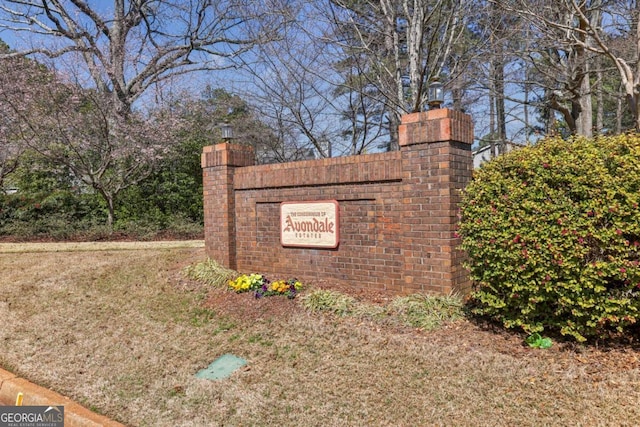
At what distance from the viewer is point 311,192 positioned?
20.0ft

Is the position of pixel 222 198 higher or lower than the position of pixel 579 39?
lower

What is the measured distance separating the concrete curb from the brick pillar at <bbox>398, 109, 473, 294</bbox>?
10.8 ft

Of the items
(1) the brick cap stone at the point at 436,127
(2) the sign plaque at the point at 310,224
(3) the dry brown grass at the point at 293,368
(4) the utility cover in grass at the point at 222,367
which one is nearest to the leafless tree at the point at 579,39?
(1) the brick cap stone at the point at 436,127

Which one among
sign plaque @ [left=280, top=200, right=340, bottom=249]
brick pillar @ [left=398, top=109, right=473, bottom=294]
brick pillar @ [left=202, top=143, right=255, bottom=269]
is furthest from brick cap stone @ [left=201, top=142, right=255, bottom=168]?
brick pillar @ [left=398, top=109, right=473, bottom=294]

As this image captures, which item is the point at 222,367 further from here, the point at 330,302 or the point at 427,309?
the point at 427,309

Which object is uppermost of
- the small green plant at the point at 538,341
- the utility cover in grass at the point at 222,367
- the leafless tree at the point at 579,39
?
the leafless tree at the point at 579,39

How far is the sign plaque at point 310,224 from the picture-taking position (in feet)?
19.2

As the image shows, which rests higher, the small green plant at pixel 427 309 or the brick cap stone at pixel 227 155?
the brick cap stone at pixel 227 155

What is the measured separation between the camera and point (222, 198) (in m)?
7.01

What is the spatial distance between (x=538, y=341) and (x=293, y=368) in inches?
84.6

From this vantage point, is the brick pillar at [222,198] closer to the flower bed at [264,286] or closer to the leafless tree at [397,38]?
the flower bed at [264,286]

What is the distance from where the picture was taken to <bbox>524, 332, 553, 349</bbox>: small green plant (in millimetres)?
3895

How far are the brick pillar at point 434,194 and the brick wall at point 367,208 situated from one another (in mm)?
11

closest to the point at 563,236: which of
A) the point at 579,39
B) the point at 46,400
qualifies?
the point at 46,400
